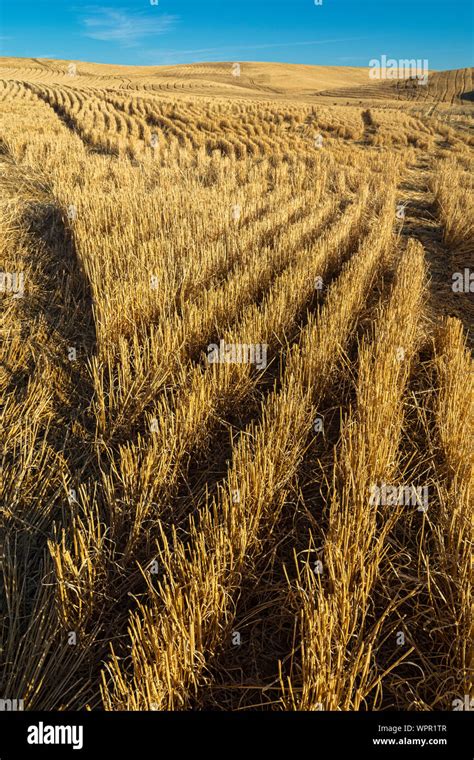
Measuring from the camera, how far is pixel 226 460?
238 centimetres

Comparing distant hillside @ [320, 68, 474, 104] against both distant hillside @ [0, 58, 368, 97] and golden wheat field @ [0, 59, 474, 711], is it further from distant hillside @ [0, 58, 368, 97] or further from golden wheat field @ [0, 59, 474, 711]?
golden wheat field @ [0, 59, 474, 711]

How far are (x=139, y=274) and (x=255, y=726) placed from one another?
11.1ft

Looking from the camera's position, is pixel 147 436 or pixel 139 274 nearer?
pixel 147 436

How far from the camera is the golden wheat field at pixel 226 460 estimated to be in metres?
1.57

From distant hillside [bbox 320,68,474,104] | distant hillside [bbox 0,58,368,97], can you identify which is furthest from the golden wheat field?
distant hillside [bbox 0,58,368,97]

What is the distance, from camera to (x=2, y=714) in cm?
141

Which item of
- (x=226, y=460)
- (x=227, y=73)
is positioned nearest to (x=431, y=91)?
(x=227, y=73)

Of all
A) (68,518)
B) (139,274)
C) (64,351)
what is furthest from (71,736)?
(139,274)

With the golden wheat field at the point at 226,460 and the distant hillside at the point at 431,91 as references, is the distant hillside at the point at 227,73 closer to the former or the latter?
the distant hillside at the point at 431,91

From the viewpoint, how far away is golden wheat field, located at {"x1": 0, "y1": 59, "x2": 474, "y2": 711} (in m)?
1.57

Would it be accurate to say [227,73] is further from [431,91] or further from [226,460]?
[226,460]

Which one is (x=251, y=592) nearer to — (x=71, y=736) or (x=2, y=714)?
(x=71, y=736)

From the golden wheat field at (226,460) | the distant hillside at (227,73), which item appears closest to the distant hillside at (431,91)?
the distant hillside at (227,73)

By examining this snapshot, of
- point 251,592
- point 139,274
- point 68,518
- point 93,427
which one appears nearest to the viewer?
point 251,592
